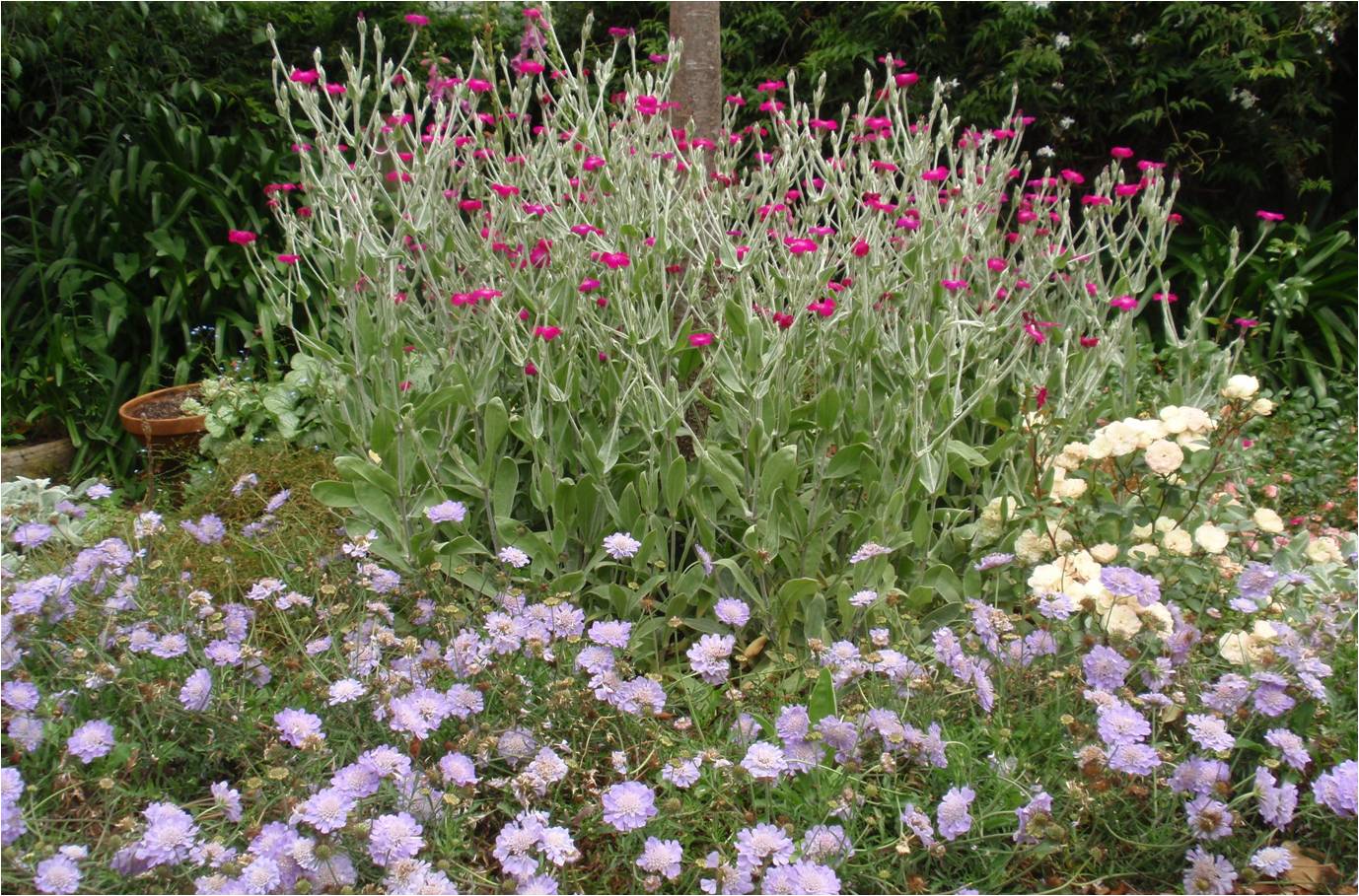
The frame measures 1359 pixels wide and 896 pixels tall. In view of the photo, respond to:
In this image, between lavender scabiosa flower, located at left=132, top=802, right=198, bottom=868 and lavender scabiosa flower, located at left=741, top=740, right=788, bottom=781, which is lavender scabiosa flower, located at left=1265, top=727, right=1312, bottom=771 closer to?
lavender scabiosa flower, located at left=741, top=740, right=788, bottom=781

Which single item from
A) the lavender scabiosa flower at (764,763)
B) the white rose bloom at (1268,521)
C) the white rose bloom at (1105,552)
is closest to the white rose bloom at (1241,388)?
the white rose bloom at (1268,521)

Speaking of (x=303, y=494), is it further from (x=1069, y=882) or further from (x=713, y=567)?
(x=1069, y=882)

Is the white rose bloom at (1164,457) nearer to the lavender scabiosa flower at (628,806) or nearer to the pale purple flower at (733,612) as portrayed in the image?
the pale purple flower at (733,612)

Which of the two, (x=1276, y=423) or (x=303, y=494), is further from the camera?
(x=1276, y=423)

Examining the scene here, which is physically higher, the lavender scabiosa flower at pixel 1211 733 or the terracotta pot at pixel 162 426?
the lavender scabiosa flower at pixel 1211 733

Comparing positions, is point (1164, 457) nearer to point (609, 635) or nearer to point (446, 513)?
point (609, 635)

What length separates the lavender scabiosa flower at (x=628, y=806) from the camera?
1.64 meters

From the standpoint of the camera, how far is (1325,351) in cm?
504

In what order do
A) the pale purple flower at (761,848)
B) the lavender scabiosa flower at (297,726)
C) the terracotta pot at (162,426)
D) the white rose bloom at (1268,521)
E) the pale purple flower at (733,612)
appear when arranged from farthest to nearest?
the terracotta pot at (162,426) < the white rose bloom at (1268,521) < the pale purple flower at (733,612) < the lavender scabiosa flower at (297,726) < the pale purple flower at (761,848)

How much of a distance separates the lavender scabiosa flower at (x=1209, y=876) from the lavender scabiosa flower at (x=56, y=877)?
159 centimetres

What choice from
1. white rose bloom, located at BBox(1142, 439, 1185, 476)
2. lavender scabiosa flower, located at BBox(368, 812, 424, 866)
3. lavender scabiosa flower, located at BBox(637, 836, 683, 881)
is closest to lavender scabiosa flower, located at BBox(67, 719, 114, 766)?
lavender scabiosa flower, located at BBox(368, 812, 424, 866)

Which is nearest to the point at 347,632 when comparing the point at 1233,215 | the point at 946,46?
the point at 946,46

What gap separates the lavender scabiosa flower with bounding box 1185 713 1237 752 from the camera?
1684 mm

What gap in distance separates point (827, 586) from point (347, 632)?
1.05m
